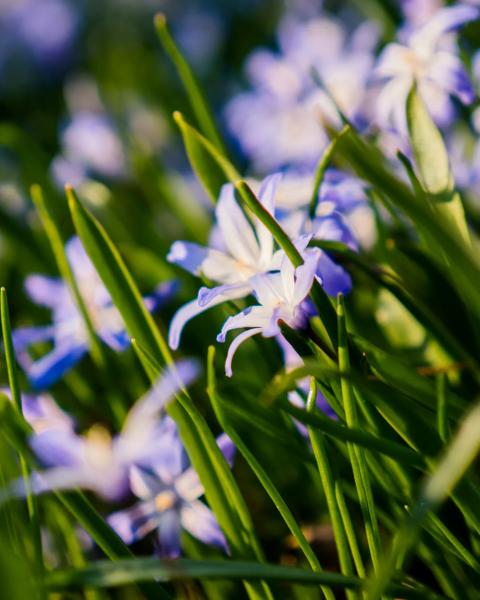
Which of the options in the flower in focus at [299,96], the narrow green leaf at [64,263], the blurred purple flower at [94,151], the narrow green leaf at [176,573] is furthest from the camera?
the blurred purple flower at [94,151]

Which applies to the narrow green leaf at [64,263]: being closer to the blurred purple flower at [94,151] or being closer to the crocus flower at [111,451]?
the crocus flower at [111,451]

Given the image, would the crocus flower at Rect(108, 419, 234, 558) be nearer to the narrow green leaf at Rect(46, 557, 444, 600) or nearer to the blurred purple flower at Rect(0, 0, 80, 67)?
the narrow green leaf at Rect(46, 557, 444, 600)

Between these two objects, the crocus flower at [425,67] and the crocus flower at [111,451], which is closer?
the crocus flower at [111,451]

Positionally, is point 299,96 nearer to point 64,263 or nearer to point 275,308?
point 64,263

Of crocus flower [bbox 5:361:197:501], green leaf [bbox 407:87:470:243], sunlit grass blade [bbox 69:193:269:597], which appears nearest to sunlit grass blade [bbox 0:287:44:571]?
crocus flower [bbox 5:361:197:501]

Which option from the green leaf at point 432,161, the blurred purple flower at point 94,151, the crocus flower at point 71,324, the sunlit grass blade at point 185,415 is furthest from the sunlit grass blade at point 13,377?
the blurred purple flower at point 94,151
